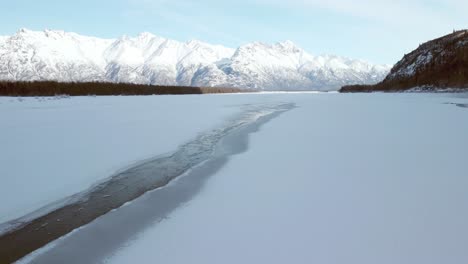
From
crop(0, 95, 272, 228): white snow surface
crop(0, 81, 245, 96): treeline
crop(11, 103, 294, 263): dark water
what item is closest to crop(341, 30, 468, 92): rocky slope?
crop(0, 81, 245, 96): treeline

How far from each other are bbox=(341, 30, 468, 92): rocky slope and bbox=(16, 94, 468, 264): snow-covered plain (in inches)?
1634

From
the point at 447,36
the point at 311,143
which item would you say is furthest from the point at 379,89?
the point at 311,143

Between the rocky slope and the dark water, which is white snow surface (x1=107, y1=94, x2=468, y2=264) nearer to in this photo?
the dark water

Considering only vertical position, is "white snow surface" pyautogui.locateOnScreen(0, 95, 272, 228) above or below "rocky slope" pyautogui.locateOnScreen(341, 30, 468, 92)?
below

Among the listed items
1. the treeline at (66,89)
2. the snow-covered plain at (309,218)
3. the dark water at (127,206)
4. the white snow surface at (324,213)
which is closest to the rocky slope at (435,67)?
the treeline at (66,89)

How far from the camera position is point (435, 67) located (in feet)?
167

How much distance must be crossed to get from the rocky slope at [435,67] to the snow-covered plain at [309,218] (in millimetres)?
41506

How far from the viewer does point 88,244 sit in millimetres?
3570

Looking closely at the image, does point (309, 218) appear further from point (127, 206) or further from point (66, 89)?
point (66, 89)

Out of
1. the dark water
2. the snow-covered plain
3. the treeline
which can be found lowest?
the dark water

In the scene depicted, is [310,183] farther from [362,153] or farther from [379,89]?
[379,89]

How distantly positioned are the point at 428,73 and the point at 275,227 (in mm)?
54717

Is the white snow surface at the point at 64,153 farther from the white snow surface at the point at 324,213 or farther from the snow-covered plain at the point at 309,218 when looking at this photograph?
the white snow surface at the point at 324,213

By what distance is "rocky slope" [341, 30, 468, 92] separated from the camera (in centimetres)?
4413
